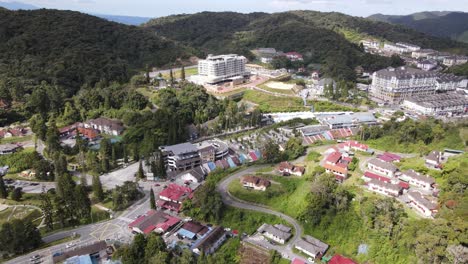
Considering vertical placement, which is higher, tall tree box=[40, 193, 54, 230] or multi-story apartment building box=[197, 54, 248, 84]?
multi-story apartment building box=[197, 54, 248, 84]

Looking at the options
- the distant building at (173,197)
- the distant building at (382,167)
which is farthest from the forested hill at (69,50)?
the distant building at (382,167)

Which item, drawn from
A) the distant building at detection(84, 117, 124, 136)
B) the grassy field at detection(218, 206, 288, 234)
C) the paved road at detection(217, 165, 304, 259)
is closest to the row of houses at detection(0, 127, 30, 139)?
the distant building at detection(84, 117, 124, 136)

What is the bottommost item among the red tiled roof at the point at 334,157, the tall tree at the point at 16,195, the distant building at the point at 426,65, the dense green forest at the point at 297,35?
the tall tree at the point at 16,195

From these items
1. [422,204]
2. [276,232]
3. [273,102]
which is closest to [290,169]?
[276,232]

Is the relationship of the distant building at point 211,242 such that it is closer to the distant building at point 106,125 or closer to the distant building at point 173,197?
the distant building at point 173,197

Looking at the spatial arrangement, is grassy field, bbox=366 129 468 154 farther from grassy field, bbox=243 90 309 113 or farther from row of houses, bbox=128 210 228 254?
row of houses, bbox=128 210 228 254

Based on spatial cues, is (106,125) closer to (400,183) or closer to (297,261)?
(297,261)

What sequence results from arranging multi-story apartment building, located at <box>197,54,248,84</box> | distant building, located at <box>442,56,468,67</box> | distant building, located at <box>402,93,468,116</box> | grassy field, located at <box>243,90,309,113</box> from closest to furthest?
distant building, located at <box>402,93,468,116</box> → grassy field, located at <box>243,90,309,113</box> → multi-story apartment building, located at <box>197,54,248,84</box> → distant building, located at <box>442,56,468,67</box>
